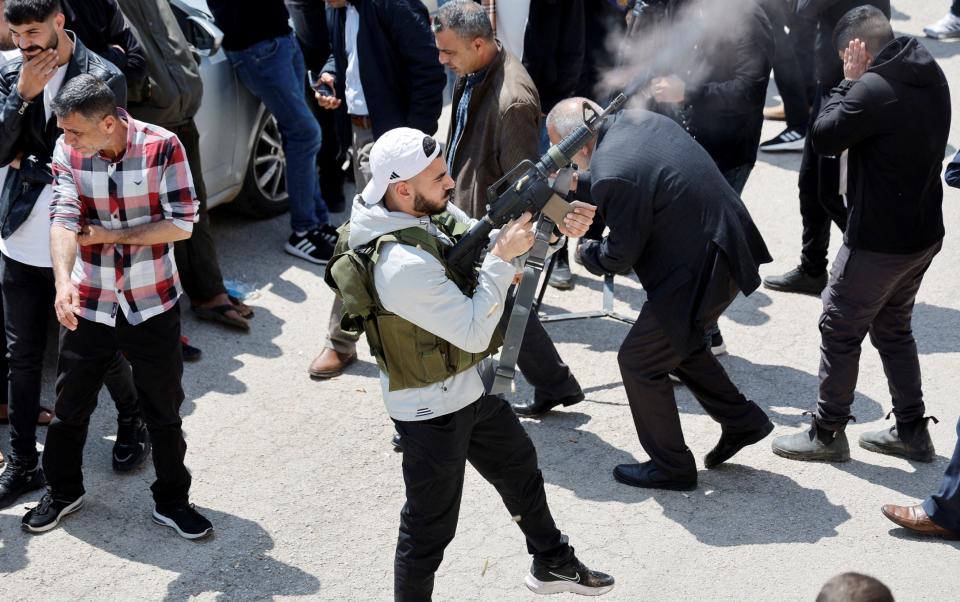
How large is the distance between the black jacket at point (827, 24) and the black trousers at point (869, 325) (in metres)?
1.89

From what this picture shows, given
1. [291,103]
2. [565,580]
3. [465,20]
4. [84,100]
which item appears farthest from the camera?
[291,103]

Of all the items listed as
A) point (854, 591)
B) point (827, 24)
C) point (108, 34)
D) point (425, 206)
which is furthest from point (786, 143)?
point (854, 591)

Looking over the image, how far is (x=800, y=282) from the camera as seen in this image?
22.6 ft

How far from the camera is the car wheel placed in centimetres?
745

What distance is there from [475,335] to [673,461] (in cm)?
167

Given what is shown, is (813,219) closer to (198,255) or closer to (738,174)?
(738,174)

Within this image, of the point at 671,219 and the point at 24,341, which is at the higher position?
the point at 671,219

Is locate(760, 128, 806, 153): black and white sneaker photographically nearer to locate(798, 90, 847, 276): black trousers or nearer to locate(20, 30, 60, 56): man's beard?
locate(798, 90, 847, 276): black trousers

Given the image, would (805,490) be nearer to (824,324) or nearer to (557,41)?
(824,324)

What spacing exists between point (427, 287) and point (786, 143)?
616cm

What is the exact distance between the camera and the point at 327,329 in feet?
21.3

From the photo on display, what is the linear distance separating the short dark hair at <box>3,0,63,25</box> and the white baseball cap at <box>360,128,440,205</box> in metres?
1.91

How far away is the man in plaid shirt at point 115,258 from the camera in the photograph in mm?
4059

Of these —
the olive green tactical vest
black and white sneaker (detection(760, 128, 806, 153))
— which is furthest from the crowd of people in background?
black and white sneaker (detection(760, 128, 806, 153))
